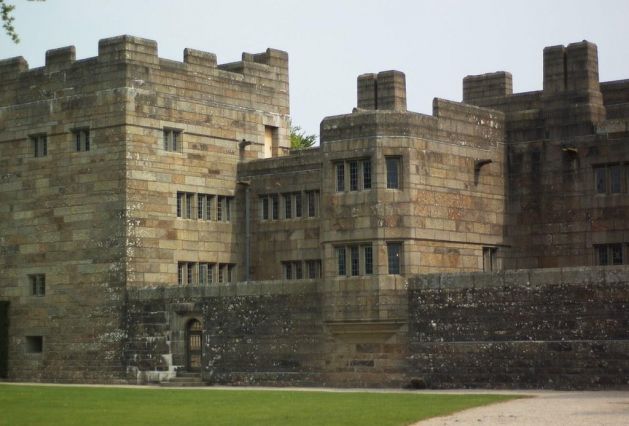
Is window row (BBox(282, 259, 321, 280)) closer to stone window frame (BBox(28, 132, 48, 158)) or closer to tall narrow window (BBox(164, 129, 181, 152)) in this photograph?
tall narrow window (BBox(164, 129, 181, 152))

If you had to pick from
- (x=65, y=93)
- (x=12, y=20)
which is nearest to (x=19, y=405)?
Result: (x=12, y=20)

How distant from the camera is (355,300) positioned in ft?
135

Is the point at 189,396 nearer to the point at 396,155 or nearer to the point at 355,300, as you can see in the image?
the point at 355,300

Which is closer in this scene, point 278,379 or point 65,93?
point 278,379

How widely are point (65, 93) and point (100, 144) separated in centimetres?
253

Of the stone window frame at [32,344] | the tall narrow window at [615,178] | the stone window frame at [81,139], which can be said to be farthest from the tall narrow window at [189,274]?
the tall narrow window at [615,178]

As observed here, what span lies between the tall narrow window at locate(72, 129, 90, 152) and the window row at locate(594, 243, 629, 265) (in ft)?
56.3

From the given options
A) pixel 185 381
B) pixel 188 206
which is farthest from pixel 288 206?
pixel 185 381

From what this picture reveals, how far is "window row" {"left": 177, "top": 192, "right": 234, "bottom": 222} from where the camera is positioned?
49.1 metres

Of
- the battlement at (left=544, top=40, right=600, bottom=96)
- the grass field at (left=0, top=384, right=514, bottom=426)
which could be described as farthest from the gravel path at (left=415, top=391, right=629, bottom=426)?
the battlement at (left=544, top=40, right=600, bottom=96)

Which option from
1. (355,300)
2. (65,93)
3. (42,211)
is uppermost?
(65,93)

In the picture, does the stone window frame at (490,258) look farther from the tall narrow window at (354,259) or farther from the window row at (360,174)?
the tall narrow window at (354,259)

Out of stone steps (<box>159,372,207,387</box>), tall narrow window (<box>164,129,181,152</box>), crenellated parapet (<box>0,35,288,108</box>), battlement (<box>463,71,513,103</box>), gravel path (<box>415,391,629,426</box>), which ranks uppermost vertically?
crenellated parapet (<box>0,35,288,108</box>)

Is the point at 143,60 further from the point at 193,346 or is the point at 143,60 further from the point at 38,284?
the point at 193,346
